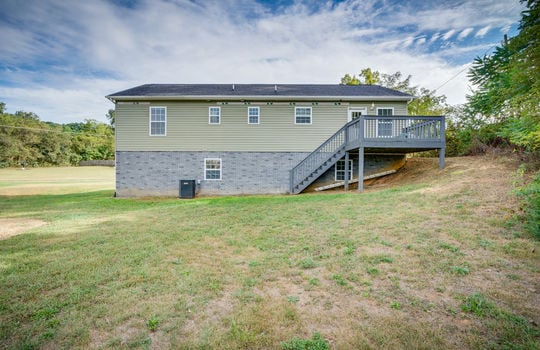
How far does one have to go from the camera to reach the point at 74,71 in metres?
30.7

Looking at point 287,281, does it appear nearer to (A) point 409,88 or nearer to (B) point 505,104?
(B) point 505,104

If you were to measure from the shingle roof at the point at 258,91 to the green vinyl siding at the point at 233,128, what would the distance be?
547mm

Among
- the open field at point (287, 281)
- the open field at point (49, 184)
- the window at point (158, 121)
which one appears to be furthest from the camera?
the open field at point (49, 184)

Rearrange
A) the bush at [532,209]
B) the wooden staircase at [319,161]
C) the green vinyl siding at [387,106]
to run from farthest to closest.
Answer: the green vinyl siding at [387,106] < the wooden staircase at [319,161] < the bush at [532,209]

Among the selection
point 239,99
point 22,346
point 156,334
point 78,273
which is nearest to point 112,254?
point 78,273

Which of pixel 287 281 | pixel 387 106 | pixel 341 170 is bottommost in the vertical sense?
pixel 287 281

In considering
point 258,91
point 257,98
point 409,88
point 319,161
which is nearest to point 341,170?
point 319,161

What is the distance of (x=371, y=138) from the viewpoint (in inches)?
429

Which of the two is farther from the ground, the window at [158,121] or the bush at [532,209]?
the window at [158,121]

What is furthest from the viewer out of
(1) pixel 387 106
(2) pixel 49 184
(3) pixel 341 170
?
(2) pixel 49 184

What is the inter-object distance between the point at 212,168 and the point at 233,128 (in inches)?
106

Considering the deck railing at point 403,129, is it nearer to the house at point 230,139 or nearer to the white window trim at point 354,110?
the white window trim at point 354,110

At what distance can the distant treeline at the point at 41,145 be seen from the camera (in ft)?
138

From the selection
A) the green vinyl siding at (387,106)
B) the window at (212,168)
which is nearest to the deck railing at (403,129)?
the green vinyl siding at (387,106)
